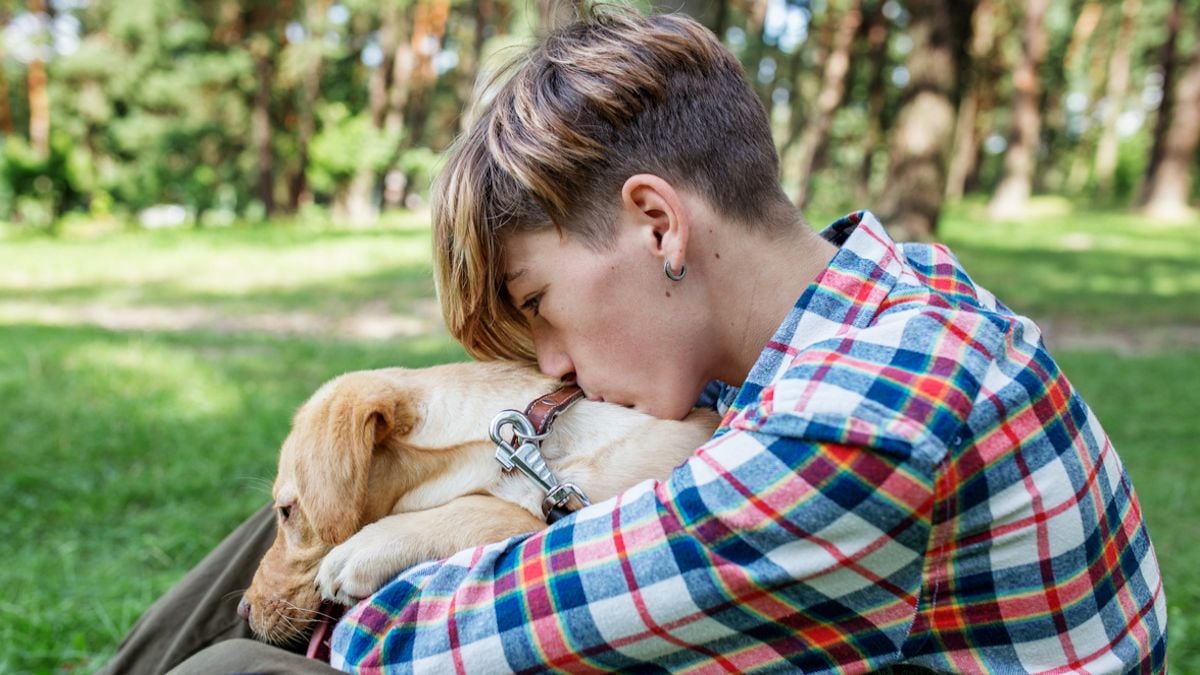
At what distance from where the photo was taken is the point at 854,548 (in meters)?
1.52

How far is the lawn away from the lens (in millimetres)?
4258

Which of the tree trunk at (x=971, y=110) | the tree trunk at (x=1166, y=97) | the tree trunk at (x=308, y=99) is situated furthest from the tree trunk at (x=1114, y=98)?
the tree trunk at (x=308, y=99)

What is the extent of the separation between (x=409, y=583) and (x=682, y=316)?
30.9 inches

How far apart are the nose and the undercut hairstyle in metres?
0.12

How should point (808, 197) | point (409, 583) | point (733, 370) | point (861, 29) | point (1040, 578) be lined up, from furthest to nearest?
point (861, 29) < point (808, 197) < point (733, 370) < point (409, 583) < point (1040, 578)

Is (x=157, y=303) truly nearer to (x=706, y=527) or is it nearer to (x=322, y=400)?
(x=322, y=400)

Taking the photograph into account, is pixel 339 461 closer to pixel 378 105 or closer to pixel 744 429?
pixel 744 429

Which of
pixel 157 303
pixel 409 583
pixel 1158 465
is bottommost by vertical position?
pixel 157 303

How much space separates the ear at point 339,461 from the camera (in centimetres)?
213

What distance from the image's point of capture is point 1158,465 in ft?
20.5

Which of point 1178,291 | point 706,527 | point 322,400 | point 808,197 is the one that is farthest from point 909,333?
point 808,197

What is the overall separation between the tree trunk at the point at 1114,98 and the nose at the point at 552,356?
3601 cm

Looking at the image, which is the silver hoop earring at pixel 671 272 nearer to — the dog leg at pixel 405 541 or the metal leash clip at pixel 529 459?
the metal leash clip at pixel 529 459

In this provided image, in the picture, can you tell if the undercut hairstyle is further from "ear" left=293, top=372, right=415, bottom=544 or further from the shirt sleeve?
the shirt sleeve
